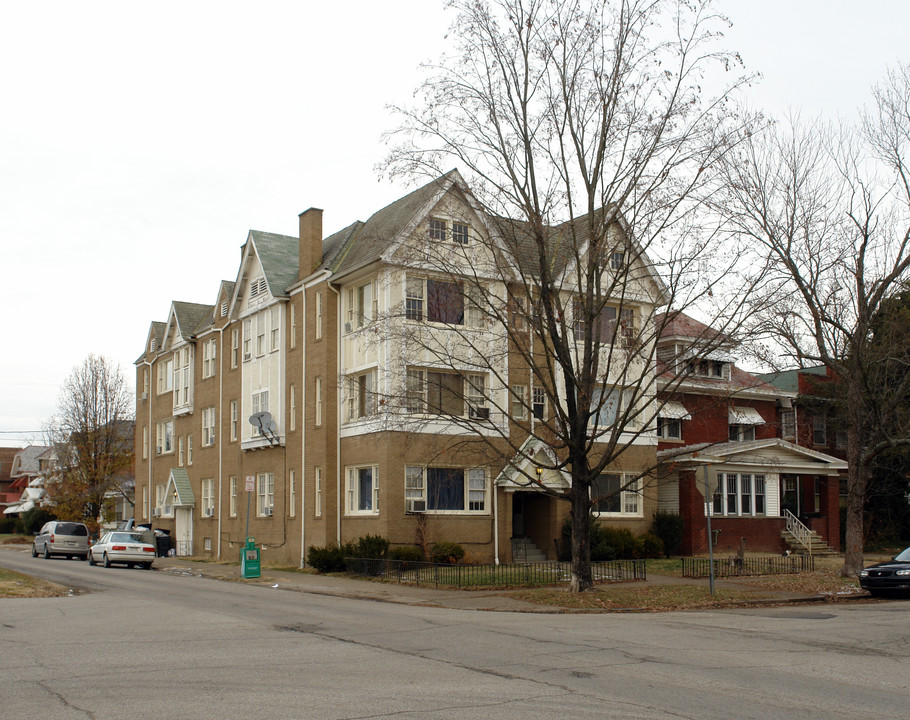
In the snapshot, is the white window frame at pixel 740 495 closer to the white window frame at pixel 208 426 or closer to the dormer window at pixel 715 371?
the dormer window at pixel 715 371

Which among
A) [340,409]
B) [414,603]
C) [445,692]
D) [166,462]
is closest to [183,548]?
[166,462]

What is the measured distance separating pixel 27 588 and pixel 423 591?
9602mm

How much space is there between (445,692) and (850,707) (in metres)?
3.93

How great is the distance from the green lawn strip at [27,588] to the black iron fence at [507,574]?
29.6 ft

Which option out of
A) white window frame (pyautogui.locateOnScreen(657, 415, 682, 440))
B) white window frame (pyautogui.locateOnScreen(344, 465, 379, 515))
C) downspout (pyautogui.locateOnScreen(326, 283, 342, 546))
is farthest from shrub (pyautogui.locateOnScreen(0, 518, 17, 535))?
white window frame (pyautogui.locateOnScreen(657, 415, 682, 440))

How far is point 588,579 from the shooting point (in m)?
22.1

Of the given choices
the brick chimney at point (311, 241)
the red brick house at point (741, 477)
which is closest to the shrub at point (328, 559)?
the brick chimney at point (311, 241)

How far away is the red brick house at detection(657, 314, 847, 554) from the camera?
37.8m

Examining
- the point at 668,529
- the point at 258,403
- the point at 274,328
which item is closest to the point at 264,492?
the point at 258,403

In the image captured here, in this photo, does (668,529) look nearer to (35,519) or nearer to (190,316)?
(190,316)

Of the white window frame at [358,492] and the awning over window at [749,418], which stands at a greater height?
the awning over window at [749,418]

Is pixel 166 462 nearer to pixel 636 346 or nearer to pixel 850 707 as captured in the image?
pixel 636 346

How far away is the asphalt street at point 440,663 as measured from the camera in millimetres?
9078

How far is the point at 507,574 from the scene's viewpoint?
26.1 meters
